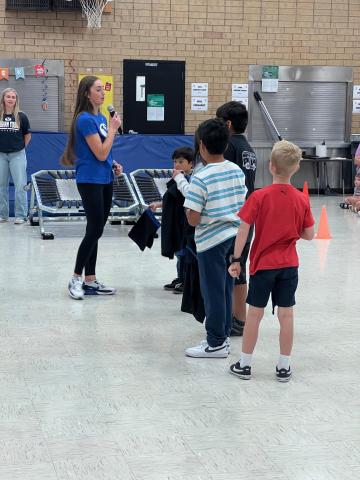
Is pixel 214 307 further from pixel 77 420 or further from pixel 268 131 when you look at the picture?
pixel 268 131

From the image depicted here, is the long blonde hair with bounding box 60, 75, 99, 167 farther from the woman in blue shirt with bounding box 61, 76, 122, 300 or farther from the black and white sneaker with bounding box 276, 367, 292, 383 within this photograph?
the black and white sneaker with bounding box 276, 367, 292, 383

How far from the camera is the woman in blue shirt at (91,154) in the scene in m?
5.85

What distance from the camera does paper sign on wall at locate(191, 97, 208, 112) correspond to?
13.8 m

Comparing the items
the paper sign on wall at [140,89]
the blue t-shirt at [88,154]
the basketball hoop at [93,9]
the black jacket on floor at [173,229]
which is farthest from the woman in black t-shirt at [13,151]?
the black jacket on floor at [173,229]

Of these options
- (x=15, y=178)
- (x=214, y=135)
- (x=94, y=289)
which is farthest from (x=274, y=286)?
(x=15, y=178)

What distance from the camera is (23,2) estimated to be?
1285 cm

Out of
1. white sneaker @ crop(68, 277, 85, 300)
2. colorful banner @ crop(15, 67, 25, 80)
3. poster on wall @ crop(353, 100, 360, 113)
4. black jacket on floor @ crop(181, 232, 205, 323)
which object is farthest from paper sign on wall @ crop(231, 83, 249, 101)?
black jacket on floor @ crop(181, 232, 205, 323)

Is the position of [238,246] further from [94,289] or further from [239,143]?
[94,289]

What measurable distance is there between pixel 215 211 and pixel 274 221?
49 centimetres

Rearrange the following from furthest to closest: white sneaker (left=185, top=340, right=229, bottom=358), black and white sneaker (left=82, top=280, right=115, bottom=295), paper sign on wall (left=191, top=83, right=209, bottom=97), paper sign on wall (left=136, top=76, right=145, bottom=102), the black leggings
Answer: paper sign on wall (left=191, top=83, right=209, bottom=97) → paper sign on wall (left=136, top=76, right=145, bottom=102) → black and white sneaker (left=82, top=280, right=115, bottom=295) → the black leggings → white sneaker (left=185, top=340, right=229, bottom=358)

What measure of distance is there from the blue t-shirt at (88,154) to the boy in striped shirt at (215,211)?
4.88 ft

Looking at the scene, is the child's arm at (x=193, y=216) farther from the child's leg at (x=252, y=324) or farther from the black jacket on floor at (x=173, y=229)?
the black jacket on floor at (x=173, y=229)

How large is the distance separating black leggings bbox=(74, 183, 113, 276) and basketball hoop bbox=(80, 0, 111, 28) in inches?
304

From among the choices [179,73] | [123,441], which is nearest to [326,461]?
[123,441]
